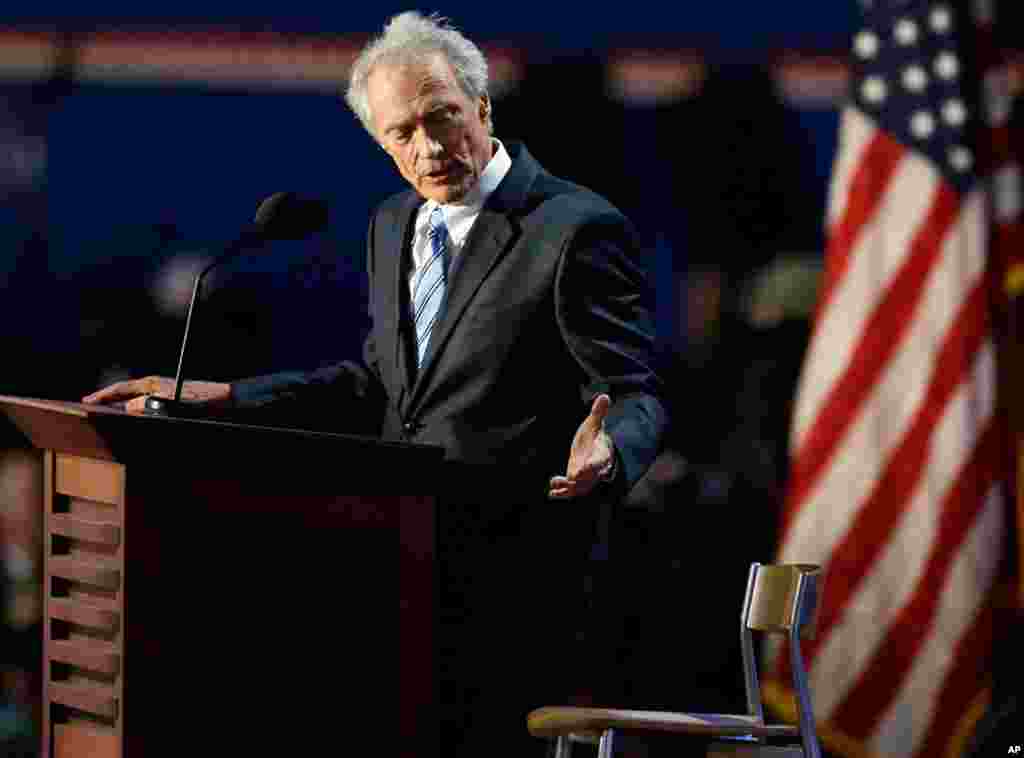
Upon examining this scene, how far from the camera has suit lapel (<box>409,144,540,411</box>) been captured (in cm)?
231

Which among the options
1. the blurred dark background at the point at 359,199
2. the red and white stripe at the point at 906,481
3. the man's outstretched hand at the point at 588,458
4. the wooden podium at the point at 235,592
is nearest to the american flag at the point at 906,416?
the red and white stripe at the point at 906,481

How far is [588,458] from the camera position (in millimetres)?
2035

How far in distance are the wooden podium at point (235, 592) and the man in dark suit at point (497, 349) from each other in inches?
6.7

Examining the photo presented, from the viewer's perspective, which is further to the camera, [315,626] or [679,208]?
[679,208]

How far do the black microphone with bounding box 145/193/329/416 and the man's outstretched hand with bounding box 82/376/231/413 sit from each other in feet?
0.17

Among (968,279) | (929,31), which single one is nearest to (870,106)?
(929,31)

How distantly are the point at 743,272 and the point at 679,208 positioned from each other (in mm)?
272

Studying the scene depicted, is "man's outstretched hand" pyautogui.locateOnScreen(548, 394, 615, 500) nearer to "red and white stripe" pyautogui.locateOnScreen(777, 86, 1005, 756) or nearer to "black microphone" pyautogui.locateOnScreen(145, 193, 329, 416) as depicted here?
"black microphone" pyautogui.locateOnScreen(145, 193, 329, 416)

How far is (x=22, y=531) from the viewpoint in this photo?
432 centimetres

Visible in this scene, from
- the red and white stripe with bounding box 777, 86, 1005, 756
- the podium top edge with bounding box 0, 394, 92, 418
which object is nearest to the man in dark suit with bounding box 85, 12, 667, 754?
the podium top edge with bounding box 0, 394, 92, 418

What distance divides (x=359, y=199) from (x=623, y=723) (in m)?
2.09

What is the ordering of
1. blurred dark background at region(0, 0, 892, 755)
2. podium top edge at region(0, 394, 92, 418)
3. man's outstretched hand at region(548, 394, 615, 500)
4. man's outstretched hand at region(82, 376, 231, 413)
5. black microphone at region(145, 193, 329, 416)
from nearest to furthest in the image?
podium top edge at region(0, 394, 92, 418), man's outstretched hand at region(548, 394, 615, 500), black microphone at region(145, 193, 329, 416), man's outstretched hand at region(82, 376, 231, 413), blurred dark background at region(0, 0, 892, 755)

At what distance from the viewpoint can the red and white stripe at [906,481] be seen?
4.14 m

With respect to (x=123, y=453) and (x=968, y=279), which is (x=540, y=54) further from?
(x=123, y=453)
